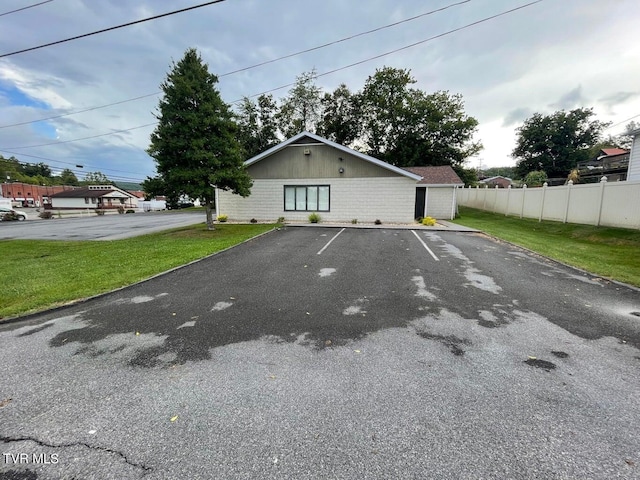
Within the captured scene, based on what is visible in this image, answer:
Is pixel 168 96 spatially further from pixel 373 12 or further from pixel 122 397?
pixel 122 397

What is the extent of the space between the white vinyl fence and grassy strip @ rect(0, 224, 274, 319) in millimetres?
15145

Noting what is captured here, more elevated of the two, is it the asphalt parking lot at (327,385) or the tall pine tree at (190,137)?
the tall pine tree at (190,137)

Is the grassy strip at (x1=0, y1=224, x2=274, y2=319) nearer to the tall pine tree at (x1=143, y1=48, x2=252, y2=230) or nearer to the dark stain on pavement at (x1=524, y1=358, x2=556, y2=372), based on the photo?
the tall pine tree at (x1=143, y1=48, x2=252, y2=230)

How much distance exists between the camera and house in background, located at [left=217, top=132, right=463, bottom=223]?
55.4ft

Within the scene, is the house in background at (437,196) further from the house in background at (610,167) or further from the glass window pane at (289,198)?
the house in background at (610,167)

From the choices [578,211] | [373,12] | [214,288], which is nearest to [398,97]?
[578,211]

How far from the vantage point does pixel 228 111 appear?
13.8m

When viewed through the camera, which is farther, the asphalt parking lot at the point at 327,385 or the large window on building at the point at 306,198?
the large window on building at the point at 306,198

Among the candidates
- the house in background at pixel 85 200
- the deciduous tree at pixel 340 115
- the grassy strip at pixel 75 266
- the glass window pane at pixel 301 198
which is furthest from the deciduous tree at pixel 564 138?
the house in background at pixel 85 200

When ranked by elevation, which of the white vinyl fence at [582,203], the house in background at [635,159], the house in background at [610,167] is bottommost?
the white vinyl fence at [582,203]

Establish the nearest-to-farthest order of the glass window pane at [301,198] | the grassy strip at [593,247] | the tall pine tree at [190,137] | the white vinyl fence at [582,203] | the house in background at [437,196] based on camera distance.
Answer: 1. the grassy strip at [593,247]
2. the white vinyl fence at [582,203]
3. the tall pine tree at [190,137]
4. the glass window pane at [301,198]
5. the house in background at [437,196]

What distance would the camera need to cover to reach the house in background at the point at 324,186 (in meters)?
16.9

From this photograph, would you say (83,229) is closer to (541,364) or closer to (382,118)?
(541,364)

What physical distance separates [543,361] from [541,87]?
18.5 m
